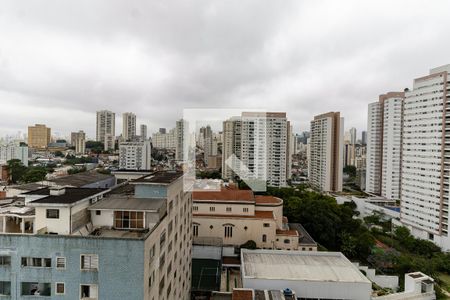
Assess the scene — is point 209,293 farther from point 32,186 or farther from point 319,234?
point 32,186

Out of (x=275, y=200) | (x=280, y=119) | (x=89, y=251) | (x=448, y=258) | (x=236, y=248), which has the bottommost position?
(x=448, y=258)

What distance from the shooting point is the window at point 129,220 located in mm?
6672

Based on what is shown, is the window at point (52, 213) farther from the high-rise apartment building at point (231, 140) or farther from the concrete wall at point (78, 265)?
the high-rise apartment building at point (231, 140)

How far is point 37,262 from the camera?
5.41m

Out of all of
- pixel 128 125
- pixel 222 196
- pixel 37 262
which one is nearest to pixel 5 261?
pixel 37 262

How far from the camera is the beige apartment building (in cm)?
1583

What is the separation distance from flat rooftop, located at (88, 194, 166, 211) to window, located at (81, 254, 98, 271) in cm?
142

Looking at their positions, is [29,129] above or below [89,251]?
above

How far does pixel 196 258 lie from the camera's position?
1440cm

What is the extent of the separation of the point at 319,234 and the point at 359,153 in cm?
5061

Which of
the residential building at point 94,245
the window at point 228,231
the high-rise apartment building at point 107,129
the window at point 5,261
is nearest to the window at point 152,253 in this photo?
the residential building at point 94,245

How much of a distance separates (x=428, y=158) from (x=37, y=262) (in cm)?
2666

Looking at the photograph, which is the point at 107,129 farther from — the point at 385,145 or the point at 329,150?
the point at 385,145

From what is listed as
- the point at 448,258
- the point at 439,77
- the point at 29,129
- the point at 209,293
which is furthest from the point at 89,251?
the point at 29,129
